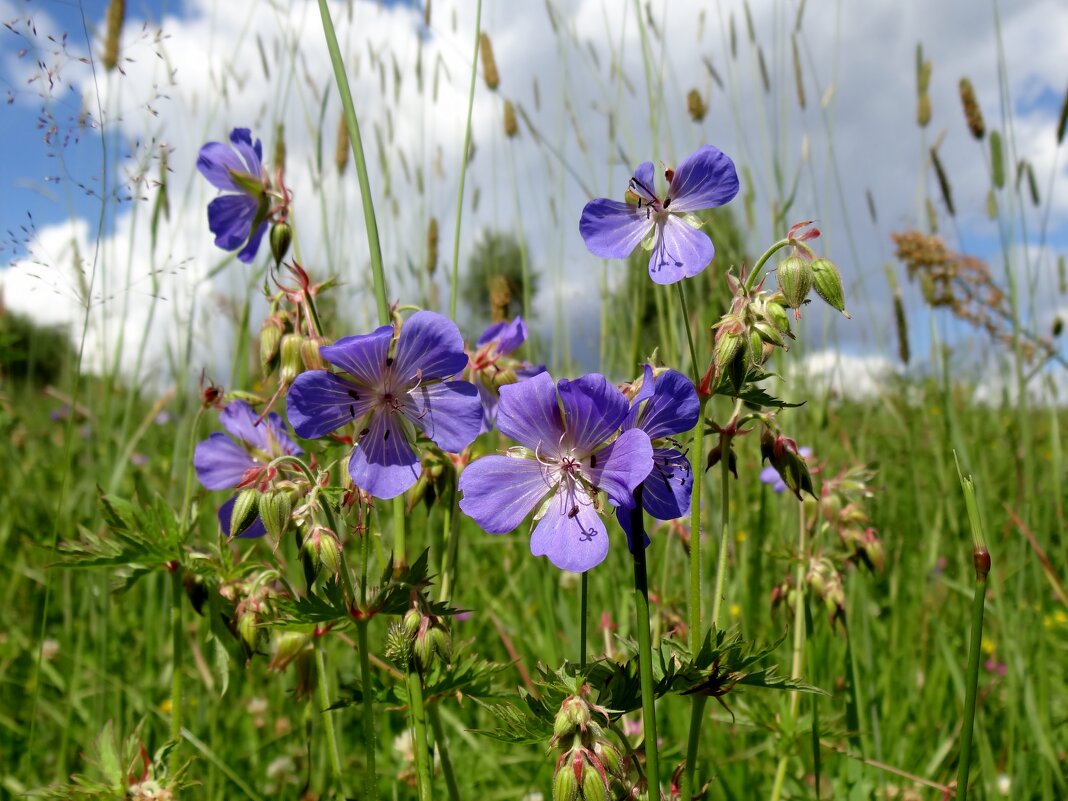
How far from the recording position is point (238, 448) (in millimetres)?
1692

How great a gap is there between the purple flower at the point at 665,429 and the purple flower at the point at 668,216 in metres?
0.15

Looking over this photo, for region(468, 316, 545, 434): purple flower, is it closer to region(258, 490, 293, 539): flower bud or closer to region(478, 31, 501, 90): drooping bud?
region(258, 490, 293, 539): flower bud

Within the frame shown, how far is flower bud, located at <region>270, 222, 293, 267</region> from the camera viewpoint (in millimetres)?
1447

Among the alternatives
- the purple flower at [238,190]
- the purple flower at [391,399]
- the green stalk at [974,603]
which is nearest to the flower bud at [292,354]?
the purple flower at [391,399]

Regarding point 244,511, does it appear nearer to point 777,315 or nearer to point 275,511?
point 275,511

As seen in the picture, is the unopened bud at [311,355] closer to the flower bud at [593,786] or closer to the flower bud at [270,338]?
the flower bud at [270,338]

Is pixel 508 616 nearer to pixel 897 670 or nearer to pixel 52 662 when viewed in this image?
pixel 897 670

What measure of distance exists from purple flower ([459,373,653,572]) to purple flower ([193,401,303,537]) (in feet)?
2.13

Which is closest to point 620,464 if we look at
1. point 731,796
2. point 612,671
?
point 612,671

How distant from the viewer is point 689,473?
46.1 inches

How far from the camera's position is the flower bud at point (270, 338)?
137cm

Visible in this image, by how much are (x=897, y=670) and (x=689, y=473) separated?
198 centimetres

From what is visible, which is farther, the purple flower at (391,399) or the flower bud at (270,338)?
the flower bud at (270,338)

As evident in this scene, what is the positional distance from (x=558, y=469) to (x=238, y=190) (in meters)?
0.85
